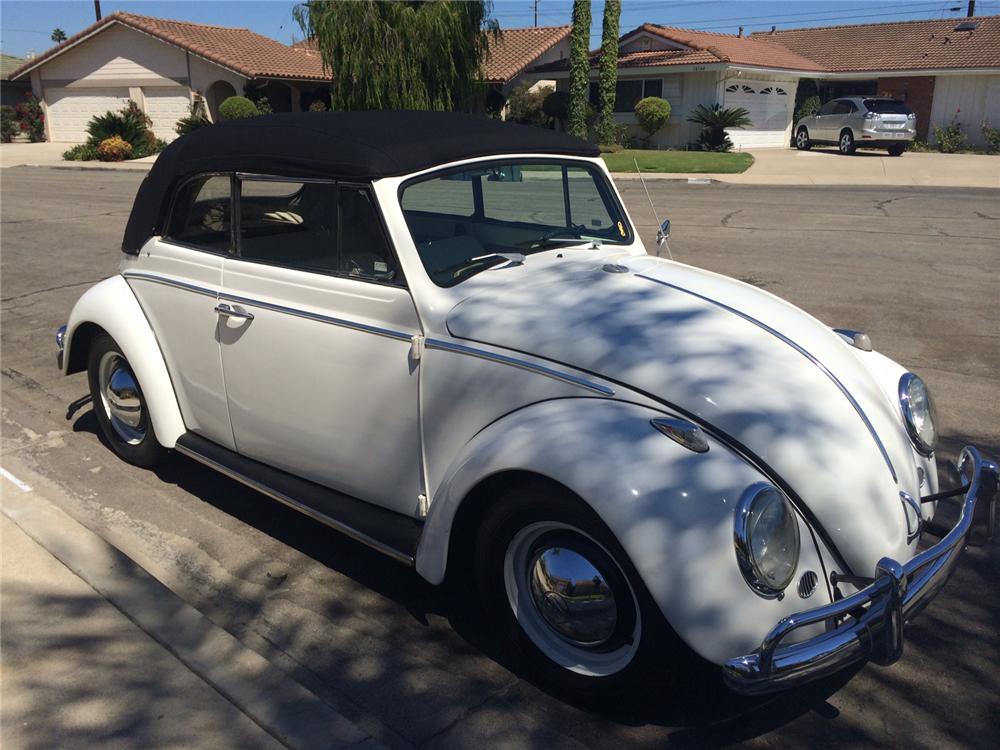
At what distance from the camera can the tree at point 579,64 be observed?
24797mm

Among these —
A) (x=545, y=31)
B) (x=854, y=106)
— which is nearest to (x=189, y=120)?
(x=545, y=31)

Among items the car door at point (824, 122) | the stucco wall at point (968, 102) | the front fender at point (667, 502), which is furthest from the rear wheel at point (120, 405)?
Result: the stucco wall at point (968, 102)

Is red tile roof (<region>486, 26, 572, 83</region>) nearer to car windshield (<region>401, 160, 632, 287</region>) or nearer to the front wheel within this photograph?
car windshield (<region>401, 160, 632, 287</region>)

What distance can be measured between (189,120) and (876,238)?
89.8 ft

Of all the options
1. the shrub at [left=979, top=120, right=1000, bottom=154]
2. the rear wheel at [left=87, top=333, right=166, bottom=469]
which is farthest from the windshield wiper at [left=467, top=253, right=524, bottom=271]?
the shrub at [left=979, top=120, right=1000, bottom=154]

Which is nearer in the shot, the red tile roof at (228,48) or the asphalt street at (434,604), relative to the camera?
A: the asphalt street at (434,604)

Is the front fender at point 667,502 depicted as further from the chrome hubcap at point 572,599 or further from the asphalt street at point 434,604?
the asphalt street at point 434,604

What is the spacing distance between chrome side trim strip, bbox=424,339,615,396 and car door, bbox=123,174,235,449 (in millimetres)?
1347

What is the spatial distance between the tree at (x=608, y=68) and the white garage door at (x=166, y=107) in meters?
17.4

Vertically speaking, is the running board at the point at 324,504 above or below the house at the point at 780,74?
below

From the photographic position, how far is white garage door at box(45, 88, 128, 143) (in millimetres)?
36062

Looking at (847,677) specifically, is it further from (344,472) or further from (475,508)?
(344,472)

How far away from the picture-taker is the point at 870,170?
842 inches

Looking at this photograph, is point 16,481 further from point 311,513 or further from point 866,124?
point 866,124
